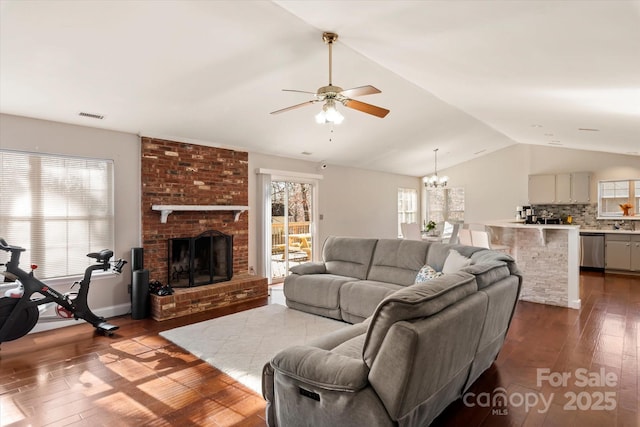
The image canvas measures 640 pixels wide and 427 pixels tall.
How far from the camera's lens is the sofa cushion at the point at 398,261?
14.0ft

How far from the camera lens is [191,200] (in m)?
5.30

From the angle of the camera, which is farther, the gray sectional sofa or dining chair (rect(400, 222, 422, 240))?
dining chair (rect(400, 222, 422, 240))

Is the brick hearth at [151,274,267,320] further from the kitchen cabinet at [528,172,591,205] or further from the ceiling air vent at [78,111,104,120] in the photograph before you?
the kitchen cabinet at [528,172,591,205]

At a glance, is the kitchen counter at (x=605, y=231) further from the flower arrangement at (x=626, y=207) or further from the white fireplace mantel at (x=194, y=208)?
the white fireplace mantel at (x=194, y=208)

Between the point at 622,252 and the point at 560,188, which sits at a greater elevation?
the point at 560,188

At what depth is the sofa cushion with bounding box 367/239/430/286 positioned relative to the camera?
428cm

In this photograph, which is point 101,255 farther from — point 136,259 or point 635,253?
point 635,253

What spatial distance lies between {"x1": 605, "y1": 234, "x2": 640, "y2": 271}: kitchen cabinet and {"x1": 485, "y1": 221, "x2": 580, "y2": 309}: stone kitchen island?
3521 millimetres

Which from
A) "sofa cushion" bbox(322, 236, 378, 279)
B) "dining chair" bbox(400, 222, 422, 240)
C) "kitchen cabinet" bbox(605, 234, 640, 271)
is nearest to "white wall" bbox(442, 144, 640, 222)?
"kitchen cabinet" bbox(605, 234, 640, 271)

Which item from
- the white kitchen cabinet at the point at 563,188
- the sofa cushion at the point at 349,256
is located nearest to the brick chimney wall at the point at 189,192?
the sofa cushion at the point at 349,256

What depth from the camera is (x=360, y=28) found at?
304 cm

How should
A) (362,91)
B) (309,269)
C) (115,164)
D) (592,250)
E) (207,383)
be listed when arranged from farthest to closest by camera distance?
(592,250), (309,269), (115,164), (362,91), (207,383)

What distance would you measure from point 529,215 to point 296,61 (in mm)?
7149

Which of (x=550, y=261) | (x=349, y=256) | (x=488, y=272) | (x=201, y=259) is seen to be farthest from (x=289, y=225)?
(x=488, y=272)
